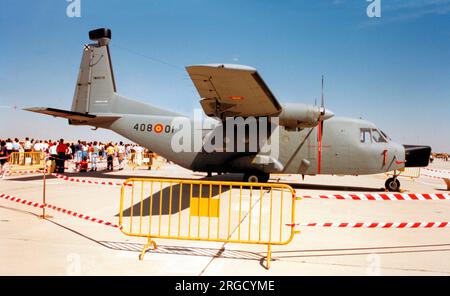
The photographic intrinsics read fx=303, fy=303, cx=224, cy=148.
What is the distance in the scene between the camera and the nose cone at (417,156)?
11633 mm

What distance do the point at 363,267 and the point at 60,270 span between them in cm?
402

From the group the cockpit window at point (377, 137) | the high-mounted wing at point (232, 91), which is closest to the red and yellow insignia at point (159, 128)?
the high-mounted wing at point (232, 91)

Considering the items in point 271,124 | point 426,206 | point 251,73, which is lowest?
point 426,206

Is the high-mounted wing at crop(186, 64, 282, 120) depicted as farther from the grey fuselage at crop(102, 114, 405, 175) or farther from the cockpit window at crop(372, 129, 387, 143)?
the cockpit window at crop(372, 129, 387, 143)

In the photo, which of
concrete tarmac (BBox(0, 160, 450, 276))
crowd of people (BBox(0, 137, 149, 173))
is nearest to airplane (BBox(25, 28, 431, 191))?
crowd of people (BBox(0, 137, 149, 173))

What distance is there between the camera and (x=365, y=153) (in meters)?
11.6

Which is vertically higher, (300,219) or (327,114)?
(327,114)

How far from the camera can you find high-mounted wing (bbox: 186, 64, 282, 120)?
6.86 metres

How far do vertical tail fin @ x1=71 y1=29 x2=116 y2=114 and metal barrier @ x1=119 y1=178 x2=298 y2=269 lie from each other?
228 inches

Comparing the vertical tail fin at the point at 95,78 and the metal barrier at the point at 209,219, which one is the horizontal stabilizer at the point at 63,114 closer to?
the vertical tail fin at the point at 95,78

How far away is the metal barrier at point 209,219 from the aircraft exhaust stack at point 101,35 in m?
7.75
